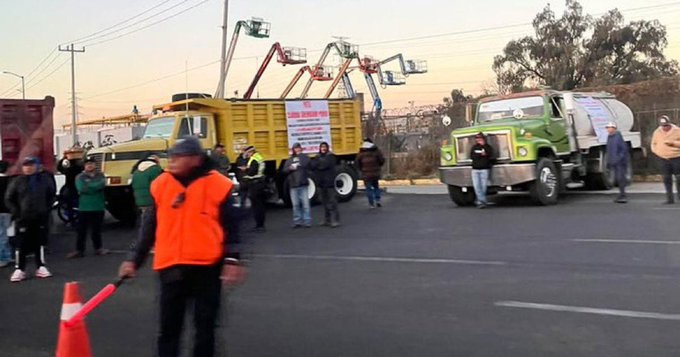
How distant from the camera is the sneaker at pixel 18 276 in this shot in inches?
392

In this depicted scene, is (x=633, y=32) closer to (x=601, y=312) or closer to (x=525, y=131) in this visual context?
(x=525, y=131)

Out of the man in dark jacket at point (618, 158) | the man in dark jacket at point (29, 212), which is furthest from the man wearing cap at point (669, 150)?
the man in dark jacket at point (29, 212)

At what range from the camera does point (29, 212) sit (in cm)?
1008

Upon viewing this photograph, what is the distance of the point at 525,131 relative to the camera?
55.2 ft

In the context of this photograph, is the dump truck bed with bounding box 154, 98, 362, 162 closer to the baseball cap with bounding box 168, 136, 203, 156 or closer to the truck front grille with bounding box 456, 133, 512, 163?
the truck front grille with bounding box 456, 133, 512, 163

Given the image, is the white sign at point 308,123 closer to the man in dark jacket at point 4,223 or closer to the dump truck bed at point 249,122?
the dump truck bed at point 249,122

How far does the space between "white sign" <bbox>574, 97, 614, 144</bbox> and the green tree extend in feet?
94.4

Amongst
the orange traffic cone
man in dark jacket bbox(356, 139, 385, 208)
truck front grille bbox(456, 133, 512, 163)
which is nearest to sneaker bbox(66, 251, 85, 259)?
the orange traffic cone

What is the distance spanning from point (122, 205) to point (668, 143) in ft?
36.6

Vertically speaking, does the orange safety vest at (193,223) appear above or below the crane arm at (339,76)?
below

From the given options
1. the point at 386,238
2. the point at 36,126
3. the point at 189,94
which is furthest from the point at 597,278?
the point at 189,94

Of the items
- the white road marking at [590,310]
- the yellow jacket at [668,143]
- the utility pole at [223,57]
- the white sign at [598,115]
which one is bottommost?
the white road marking at [590,310]

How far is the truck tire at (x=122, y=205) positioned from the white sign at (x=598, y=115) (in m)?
10.3

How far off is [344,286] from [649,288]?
3.12 m
